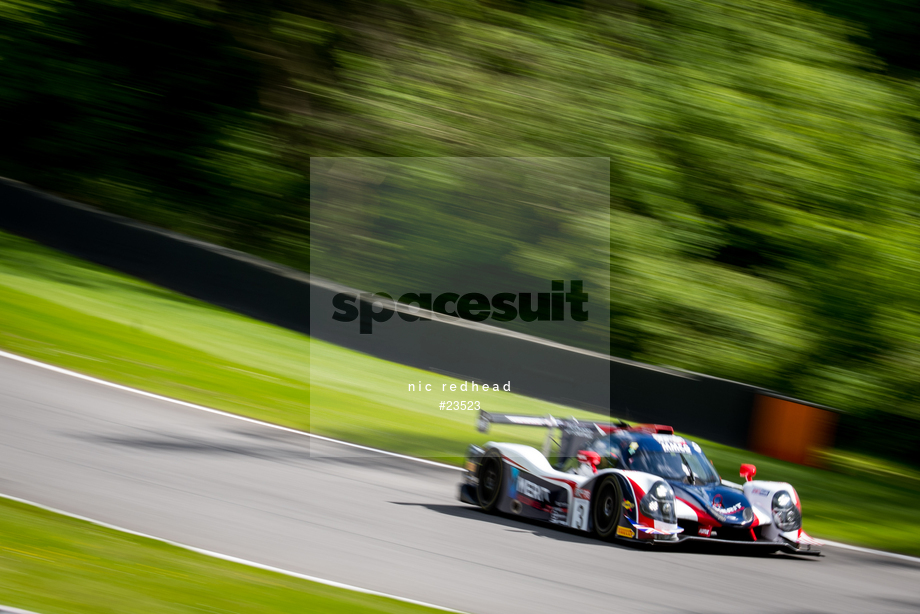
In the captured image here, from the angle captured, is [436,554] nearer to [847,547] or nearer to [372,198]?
[847,547]

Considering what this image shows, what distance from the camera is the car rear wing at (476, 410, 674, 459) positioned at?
7.69 meters

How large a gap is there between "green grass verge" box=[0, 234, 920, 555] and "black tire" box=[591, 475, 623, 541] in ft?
9.32

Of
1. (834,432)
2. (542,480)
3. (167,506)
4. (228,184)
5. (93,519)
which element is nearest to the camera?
(93,519)

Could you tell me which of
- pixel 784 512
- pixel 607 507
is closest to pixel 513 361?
pixel 607 507

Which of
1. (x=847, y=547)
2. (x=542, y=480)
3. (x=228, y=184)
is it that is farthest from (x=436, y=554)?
(x=228, y=184)

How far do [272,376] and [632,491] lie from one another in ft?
18.1

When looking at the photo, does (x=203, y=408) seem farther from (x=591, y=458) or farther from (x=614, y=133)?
(x=614, y=133)

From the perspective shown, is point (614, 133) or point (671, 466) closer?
point (671, 466)

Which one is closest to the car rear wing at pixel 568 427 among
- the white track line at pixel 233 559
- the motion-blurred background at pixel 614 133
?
the white track line at pixel 233 559

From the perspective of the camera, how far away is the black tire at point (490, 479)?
25.8 ft

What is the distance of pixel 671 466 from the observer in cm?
723

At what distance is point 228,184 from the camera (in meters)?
17.1

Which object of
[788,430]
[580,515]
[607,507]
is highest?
[607,507]

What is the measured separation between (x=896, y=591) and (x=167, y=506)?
16.6 feet
